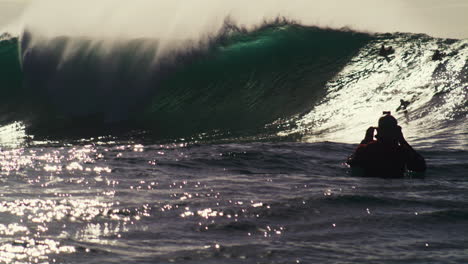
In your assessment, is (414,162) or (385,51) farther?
(385,51)

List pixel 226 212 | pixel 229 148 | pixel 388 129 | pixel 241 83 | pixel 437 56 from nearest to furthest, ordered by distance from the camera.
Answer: pixel 226 212
pixel 388 129
pixel 229 148
pixel 241 83
pixel 437 56

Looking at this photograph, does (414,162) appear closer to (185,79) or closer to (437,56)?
(437,56)

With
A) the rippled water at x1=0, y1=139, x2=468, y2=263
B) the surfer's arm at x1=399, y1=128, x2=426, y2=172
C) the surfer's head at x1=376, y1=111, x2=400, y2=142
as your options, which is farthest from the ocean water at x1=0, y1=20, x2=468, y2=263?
the surfer's head at x1=376, y1=111, x2=400, y2=142

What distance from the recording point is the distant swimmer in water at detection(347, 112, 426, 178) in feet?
42.9

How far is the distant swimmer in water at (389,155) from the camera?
1308 centimetres

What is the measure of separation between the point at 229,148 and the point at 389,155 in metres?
4.56

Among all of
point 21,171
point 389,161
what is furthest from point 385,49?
point 21,171

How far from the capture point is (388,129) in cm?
1304

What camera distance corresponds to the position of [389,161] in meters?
13.1

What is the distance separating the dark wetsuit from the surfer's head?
0.14m

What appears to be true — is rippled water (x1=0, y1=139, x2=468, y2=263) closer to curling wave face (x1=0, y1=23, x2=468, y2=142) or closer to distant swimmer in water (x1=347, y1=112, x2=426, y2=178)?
distant swimmer in water (x1=347, y1=112, x2=426, y2=178)

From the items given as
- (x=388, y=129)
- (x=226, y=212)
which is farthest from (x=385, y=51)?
(x=226, y=212)

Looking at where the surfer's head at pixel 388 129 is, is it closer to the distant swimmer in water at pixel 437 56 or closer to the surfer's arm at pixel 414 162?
the surfer's arm at pixel 414 162

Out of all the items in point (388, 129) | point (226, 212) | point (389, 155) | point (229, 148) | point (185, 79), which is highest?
point (185, 79)
